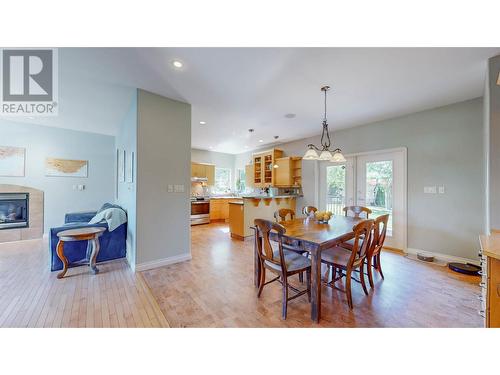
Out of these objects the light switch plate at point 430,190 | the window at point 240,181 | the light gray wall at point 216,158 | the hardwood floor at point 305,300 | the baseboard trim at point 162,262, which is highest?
the light gray wall at point 216,158

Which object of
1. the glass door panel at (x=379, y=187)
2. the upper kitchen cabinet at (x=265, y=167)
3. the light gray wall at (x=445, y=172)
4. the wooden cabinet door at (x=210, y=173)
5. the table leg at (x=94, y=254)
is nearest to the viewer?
the table leg at (x=94, y=254)

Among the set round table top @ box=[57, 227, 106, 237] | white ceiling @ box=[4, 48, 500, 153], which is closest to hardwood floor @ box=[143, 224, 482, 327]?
round table top @ box=[57, 227, 106, 237]

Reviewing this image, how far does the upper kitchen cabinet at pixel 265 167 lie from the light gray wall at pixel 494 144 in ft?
13.8

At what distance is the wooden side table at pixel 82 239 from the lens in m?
2.47

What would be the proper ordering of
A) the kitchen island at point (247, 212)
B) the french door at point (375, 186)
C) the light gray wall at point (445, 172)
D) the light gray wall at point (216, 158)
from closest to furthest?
the light gray wall at point (445, 172) < the french door at point (375, 186) < the kitchen island at point (247, 212) < the light gray wall at point (216, 158)

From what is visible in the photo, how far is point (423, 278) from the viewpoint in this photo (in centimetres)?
258

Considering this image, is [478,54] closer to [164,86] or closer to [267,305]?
[267,305]

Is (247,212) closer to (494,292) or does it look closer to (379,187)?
(379,187)

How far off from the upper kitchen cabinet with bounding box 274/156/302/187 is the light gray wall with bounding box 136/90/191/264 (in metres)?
3.09

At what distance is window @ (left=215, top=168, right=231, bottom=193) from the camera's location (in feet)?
25.4

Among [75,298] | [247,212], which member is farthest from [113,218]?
[247,212]

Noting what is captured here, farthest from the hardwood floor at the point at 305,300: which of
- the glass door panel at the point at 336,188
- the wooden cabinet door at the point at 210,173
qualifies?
the wooden cabinet door at the point at 210,173

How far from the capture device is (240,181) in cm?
788

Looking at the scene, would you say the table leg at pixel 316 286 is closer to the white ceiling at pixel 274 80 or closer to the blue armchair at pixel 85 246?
the white ceiling at pixel 274 80
